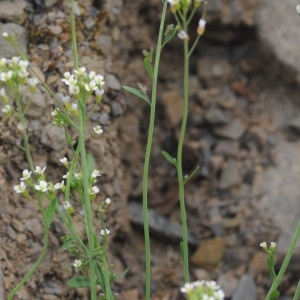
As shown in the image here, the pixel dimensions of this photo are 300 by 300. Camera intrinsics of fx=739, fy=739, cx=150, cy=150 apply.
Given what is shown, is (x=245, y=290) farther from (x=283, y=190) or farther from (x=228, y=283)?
(x=283, y=190)

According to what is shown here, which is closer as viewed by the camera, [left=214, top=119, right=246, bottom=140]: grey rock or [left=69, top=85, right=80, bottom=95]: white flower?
[left=69, top=85, right=80, bottom=95]: white flower

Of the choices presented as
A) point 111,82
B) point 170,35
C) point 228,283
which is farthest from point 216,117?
point 170,35

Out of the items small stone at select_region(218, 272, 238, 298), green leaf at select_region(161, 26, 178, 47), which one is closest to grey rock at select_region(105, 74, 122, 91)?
green leaf at select_region(161, 26, 178, 47)

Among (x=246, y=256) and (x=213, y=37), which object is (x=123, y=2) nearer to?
(x=213, y=37)

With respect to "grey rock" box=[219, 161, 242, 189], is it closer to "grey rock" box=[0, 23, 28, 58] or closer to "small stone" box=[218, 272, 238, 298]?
"small stone" box=[218, 272, 238, 298]

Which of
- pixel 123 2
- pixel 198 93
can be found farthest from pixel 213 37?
pixel 123 2
